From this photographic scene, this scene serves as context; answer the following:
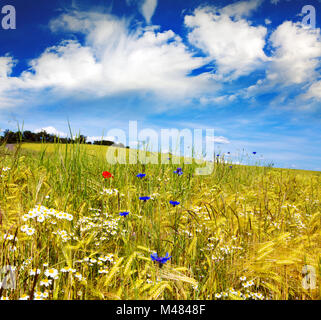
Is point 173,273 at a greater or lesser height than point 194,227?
lesser

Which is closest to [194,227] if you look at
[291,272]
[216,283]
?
[216,283]

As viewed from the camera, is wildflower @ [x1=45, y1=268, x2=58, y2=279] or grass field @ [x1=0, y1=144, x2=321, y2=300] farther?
grass field @ [x1=0, y1=144, x2=321, y2=300]

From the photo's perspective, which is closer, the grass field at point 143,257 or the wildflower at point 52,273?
the wildflower at point 52,273

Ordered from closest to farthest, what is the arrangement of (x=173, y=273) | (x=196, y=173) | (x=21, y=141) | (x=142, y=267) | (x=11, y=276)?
1. (x=11, y=276)
2. (x=173, y=273)
3. (x=142, y=267)
4. (x=21, y=141)
5. (x=196, y=173)

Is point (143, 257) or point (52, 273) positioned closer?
point (52, 273)
